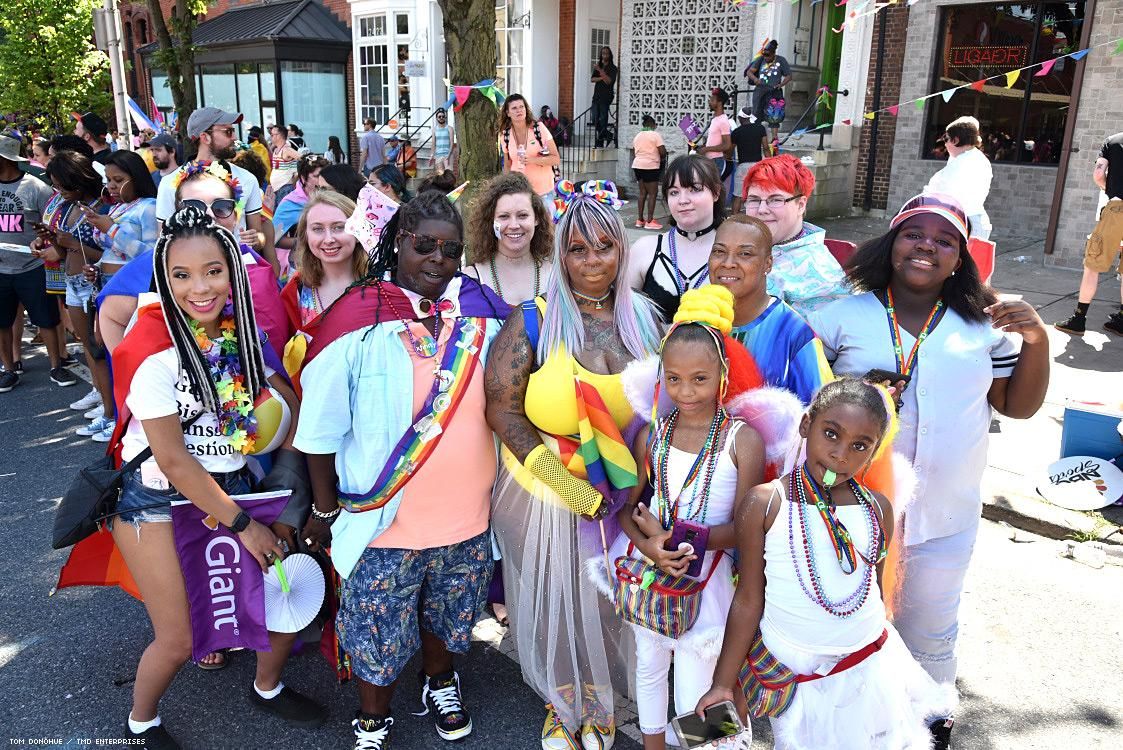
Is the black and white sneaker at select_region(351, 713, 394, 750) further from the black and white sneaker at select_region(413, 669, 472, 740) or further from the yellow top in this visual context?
the yellow top

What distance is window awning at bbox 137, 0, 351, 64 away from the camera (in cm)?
2041

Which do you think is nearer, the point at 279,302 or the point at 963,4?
the point at 279,302

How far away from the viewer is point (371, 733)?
2.78 metres

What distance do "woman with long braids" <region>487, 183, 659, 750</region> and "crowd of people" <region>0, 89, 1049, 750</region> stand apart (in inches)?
0.4

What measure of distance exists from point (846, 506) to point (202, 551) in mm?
2053

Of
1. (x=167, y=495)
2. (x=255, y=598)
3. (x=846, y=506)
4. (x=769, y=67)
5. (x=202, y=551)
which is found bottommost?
(x=255, y=598)

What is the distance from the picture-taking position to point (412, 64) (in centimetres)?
1814

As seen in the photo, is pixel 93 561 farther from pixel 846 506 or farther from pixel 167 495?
pixel 846 506

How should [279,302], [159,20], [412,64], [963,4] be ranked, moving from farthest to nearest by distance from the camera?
[412,64] < [159,20] < [963,4] < [279,302]

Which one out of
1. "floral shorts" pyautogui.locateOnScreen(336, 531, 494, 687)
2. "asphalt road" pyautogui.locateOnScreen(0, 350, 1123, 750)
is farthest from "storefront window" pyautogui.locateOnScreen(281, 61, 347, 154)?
"floral shorts" pyautogui.locateOnScreen(336, 531, 494, 687)

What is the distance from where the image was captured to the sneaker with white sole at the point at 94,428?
5816 millimetres

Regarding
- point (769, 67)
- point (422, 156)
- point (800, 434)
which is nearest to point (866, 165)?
point (769, 67)

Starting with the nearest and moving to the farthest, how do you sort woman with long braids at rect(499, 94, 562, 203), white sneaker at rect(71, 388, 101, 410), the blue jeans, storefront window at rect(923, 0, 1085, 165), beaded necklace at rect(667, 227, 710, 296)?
1. beaded necklace at rect(667, 227, 710, 296)
2. white sneaker at rect(71, 388, 101, 410)
3. woman with long braids at rect(499, 94, 562, 203)
4. storefront window at rect(923, 0, 1085, 165)
5. the blue jeans

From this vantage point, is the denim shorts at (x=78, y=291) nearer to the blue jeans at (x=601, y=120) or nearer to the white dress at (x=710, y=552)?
the white dress at (x=710, y=552)
